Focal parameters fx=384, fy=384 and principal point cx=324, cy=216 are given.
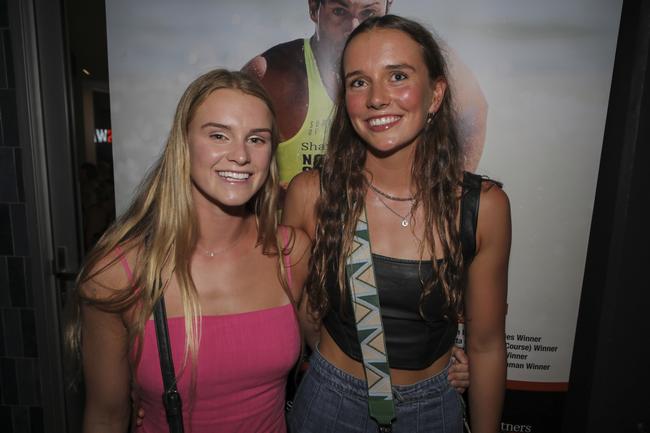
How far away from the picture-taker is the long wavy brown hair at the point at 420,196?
1.52 meters

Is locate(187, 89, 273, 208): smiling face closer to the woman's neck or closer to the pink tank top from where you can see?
the woman's neck

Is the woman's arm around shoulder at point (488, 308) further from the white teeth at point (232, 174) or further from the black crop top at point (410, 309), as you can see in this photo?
the white teeth at point (232, 174)

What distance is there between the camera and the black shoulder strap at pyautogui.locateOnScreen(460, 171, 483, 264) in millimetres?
1514

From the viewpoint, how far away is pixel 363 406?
62.2 inches

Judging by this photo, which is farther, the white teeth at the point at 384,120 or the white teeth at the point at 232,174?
the white teeth at the point at 384,120

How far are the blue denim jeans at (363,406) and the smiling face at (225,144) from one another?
89 centimetres

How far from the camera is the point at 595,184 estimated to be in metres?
2.11

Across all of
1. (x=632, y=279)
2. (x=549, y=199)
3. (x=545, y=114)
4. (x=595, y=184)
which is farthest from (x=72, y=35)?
(x=632, y=279)

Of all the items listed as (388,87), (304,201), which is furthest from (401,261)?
(388,87)

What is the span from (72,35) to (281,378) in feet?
7.31

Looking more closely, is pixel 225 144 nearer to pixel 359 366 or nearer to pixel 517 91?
pixel 359 366

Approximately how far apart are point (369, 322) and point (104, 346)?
954 millimetres

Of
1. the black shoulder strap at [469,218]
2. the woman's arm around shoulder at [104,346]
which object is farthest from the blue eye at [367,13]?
the woman's arm around shoulder at [104,346]

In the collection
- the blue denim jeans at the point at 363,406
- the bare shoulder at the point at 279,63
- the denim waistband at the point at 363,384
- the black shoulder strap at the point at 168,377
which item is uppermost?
the bare shoulder at the point at 279,63
